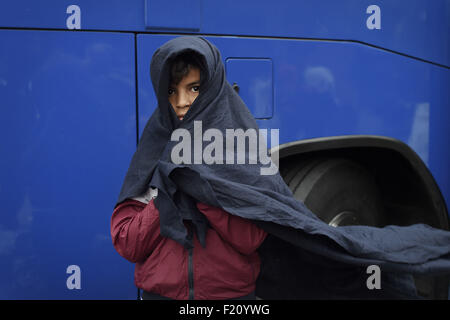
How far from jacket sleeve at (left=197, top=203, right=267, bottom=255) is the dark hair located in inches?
16.0

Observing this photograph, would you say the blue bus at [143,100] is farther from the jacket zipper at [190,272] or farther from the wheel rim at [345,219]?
the jacket zipper at [190,272]

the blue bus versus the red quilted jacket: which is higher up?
the blue bus

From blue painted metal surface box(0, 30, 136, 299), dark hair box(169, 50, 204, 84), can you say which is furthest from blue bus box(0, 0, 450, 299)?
dark hair box(169, 50, 204, 84)

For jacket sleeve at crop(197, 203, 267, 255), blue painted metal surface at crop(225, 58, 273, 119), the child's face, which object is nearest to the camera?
jacket sleeve at crop(197, 203, 267, 255)

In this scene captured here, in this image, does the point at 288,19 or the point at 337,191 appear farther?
the point at 337,191

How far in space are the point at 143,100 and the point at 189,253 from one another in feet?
2.47

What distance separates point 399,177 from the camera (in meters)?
2.51

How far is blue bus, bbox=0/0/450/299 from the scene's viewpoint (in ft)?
5.34

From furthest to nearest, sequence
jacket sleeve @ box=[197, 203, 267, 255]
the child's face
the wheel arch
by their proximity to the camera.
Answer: the wheel arch < the child's face < jacket sleeve @ box=[197, 203, 267, 255]

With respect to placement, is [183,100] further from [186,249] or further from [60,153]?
[60,153]

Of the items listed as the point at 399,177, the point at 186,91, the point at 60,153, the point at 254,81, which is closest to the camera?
the point at 186,91

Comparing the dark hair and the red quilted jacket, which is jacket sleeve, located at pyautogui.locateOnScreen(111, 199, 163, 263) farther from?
the dark hair

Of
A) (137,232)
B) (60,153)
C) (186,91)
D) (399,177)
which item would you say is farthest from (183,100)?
(399,177)

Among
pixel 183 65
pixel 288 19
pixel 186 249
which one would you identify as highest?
pixel 288 19
